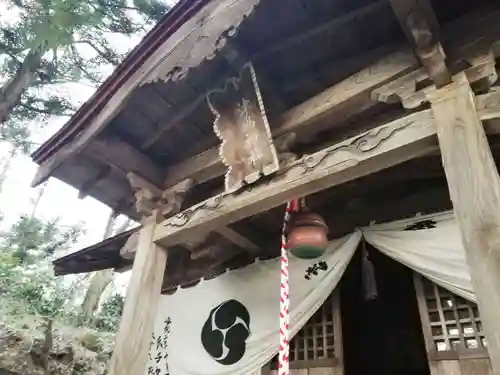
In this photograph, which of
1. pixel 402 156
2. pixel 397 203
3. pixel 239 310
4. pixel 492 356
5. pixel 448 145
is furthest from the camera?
pixel 239 310

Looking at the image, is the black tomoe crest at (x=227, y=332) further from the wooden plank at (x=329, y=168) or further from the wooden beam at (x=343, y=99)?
the wooden beam at (x=343, y=99)

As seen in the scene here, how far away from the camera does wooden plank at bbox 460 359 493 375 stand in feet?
10.7

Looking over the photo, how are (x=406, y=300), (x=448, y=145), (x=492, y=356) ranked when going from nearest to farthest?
(x=492, y=356), (x=448, y=145), (x=406, y=300)

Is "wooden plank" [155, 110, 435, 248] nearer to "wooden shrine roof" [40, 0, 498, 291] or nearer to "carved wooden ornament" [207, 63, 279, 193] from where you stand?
"carved wooden ornament" [207, 63, 279, 193]

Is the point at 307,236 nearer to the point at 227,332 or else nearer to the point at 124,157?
the point at 227,332

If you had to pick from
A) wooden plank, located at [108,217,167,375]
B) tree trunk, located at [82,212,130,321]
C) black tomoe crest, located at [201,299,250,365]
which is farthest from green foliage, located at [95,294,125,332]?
wooden plank, located at [108,217,167,375]

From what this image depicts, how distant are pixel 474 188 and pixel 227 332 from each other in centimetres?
310

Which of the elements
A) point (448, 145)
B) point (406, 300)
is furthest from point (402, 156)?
point (406, 300)

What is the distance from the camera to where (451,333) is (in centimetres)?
358

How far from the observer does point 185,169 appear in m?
4.23

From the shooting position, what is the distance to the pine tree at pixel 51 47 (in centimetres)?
857

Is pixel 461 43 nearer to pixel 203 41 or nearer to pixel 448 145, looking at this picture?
pixel 448 145

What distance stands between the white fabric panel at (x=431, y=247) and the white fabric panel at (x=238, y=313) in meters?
0.27

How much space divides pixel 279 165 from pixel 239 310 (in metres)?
2.02
